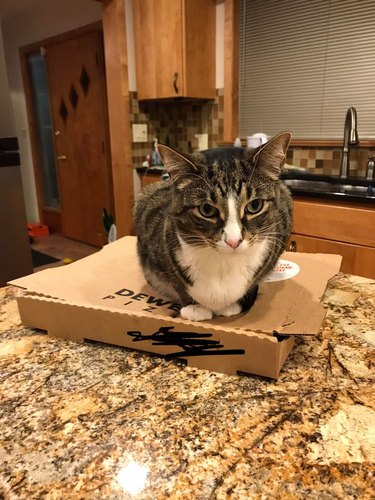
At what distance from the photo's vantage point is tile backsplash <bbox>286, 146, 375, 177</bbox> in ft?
8.40

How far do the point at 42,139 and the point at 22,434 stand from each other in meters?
5.12

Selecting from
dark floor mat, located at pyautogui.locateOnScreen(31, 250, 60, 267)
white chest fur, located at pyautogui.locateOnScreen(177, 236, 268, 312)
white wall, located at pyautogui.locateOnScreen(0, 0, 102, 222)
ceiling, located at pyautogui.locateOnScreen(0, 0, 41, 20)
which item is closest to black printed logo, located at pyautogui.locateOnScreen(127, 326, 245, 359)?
white chest fur, located at pyautogui.locateOnScreen(177, 236, 268, 312)

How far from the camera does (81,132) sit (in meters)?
4.38

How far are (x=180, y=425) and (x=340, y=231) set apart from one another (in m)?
1.80

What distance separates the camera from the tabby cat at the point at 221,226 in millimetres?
770

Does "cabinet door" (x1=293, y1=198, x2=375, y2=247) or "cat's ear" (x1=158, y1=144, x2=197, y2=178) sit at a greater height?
"cat's ear" (x1=158, y1=144, x2=197, y2=178)

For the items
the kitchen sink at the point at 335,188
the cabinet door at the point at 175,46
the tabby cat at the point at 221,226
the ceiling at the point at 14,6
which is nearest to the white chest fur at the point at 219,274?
the tabby cat at the point at 221,226

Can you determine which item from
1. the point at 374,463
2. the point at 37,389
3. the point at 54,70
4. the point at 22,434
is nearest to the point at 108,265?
the point at 37,389

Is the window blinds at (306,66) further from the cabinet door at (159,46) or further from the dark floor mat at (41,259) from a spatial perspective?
the dark floor mat at (41,259)

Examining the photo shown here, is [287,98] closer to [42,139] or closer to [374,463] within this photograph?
[374,463]

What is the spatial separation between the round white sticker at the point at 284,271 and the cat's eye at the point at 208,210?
276mm

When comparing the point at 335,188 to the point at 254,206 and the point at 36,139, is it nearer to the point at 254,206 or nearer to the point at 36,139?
the point at 254,206

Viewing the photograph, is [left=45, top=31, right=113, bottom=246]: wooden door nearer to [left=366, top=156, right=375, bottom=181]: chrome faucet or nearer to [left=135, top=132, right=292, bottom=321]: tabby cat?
[left=366, top=156, right=375, bottom=181]: chrome faucet

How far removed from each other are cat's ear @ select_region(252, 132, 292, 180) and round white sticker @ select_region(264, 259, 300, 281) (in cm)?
27
